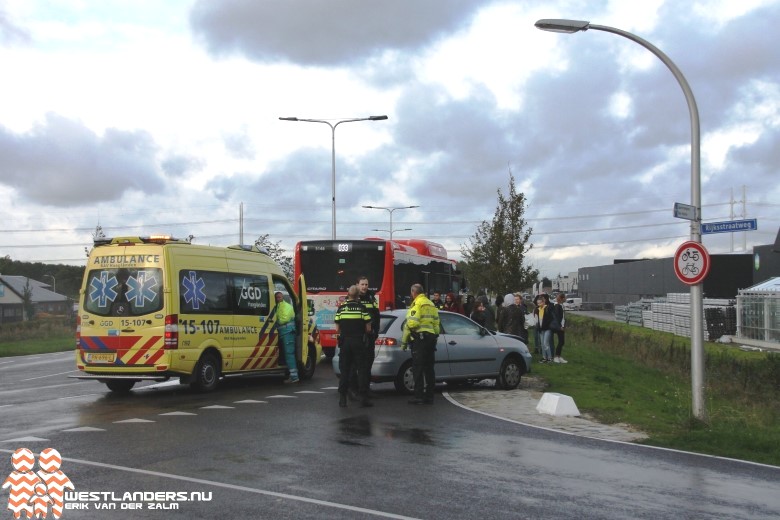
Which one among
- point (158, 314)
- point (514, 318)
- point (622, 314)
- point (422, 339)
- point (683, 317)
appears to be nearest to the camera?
point (422, 339)

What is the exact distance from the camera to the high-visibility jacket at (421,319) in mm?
13789

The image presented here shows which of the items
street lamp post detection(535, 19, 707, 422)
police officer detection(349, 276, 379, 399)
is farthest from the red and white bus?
street lamp post detection(535, 19, 707, 422)

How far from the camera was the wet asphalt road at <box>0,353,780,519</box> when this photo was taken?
6.90 m

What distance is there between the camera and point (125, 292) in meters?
14.5

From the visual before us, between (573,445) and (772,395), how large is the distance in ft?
49.8

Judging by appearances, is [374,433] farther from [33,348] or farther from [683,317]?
[683,317]

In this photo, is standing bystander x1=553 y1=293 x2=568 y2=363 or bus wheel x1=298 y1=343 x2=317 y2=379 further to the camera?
standing bystander x1=553 y1=293 x2=568 y2=363

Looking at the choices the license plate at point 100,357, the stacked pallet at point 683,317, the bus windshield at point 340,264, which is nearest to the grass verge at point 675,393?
the stacked pallet at point 683,317

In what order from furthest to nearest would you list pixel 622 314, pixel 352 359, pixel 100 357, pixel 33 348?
pixel 622 314 → pixel 33 348 → pixel 100 357 → pixel 352 359

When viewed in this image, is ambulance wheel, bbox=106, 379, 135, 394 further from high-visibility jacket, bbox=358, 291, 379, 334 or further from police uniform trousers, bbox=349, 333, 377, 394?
→ high-visibility jacket, bbox=358, 291, 379, 334

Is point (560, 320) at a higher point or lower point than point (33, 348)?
higher

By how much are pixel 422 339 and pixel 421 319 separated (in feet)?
1.05

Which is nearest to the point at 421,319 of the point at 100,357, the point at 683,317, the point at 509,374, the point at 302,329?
the point at 509,374

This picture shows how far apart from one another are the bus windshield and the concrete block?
33.1 feet
